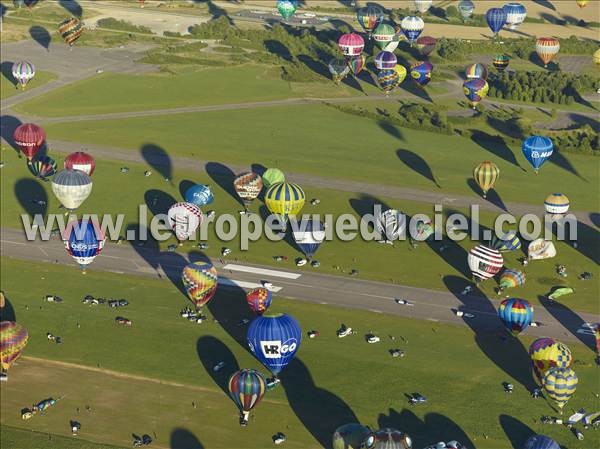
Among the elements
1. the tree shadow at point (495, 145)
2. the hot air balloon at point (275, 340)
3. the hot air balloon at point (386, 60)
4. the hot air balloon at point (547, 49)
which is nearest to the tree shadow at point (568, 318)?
the hot air balloon at point (275, 340)

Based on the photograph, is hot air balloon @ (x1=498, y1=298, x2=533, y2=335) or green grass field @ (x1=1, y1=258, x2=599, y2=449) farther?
hot air balloon @ (x1=498, y1=298, x2=533, y2=335)

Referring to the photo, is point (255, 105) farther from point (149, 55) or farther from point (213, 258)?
point (213, 258)

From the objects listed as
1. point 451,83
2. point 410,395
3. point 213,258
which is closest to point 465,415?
point 410,395

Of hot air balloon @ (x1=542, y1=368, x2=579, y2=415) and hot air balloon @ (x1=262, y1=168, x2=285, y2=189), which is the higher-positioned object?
hot air balloon @ (x1=542, y1=368, x2=579, y2=415)

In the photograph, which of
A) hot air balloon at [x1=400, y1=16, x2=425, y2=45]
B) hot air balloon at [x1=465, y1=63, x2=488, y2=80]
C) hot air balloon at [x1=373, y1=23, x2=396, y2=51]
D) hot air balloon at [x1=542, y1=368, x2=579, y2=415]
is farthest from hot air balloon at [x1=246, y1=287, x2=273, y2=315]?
hot air balloon at [x1=400, y1=16, x2=425, y2=45]

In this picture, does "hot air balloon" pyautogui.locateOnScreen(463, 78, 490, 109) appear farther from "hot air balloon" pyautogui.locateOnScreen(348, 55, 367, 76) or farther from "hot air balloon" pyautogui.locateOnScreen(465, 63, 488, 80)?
"hot air balloon" pyautogui.locateOnScreen(348, 55, 367, 76)

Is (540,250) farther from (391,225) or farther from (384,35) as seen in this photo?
(384,35)

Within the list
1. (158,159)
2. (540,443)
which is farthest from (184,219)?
(540,443)

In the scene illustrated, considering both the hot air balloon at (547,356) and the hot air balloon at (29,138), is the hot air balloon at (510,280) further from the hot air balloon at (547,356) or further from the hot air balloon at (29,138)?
the hot air balloon at (29,138)
